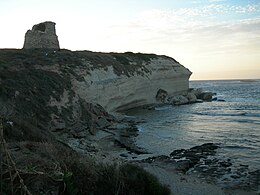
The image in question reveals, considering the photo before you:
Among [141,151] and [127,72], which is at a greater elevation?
[127,72]

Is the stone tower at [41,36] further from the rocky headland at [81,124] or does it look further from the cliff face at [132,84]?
the cliff face at [132,84]

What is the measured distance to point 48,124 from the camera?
64.6ft

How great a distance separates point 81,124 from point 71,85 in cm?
592

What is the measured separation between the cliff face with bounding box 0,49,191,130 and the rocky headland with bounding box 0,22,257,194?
0.08 metres

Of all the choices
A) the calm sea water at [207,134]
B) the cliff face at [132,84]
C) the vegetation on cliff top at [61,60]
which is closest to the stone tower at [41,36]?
the vegetation on cliff top at [61,60]

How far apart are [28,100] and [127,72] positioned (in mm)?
19480

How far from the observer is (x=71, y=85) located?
1053 inches

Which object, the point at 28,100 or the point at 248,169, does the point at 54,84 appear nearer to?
the point at 28,100

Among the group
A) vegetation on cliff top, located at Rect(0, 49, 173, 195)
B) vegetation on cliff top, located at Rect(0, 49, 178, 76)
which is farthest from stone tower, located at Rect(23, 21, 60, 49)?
vegetation on cliff top, located at Rect(0, 49, 173, 195)

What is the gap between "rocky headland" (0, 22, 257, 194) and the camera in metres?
6.77

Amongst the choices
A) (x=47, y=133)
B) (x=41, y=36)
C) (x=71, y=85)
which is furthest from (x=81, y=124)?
(x=41, y=36)

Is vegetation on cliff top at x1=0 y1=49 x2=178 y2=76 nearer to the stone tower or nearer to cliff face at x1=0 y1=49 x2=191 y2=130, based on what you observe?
cliff face at x1=0 y1=49 x2=191 y2=130

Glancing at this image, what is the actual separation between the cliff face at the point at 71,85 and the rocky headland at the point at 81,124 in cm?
8

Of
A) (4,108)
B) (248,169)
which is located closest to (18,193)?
(248,169)
